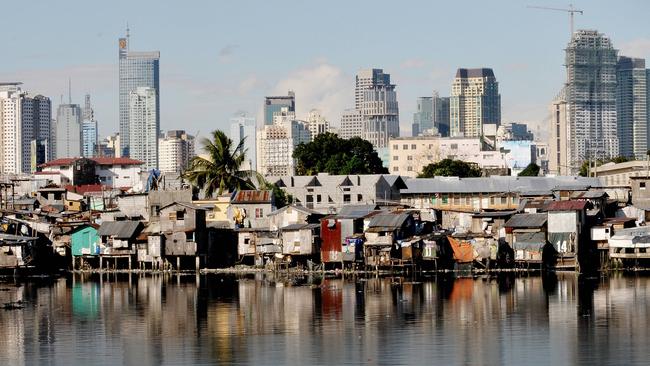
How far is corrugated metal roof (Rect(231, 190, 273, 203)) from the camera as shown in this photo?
8981 cm

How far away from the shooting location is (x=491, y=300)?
2404 inches

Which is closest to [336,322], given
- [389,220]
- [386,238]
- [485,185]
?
[386,238]

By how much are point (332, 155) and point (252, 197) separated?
28779mm

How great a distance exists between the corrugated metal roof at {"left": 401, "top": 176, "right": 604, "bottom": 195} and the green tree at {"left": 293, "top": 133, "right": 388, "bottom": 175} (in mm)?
15486

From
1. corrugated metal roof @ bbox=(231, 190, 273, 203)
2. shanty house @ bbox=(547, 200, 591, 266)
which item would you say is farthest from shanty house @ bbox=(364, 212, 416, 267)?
corrugated metal roof @ bbox=(231, 190, 273, 203)

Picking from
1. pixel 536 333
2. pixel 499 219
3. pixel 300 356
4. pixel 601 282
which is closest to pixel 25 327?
pixel 300 356

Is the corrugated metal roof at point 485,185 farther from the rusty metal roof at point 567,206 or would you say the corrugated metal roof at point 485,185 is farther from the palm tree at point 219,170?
the rusty metal roof at point 567,206

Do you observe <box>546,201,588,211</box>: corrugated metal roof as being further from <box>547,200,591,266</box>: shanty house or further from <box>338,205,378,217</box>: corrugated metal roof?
<box>338,205,378,217</box>: corrugated metal roof

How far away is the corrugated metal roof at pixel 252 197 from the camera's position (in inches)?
3536

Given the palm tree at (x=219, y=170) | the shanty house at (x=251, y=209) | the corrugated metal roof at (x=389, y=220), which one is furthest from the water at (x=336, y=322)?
the palm tree at (x=219, y=170)

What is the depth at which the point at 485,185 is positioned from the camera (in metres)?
99.1

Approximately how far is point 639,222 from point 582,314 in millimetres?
28272

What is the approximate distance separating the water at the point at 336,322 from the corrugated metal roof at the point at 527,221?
5.26 meters

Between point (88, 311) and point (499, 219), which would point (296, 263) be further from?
point (88, 311)
